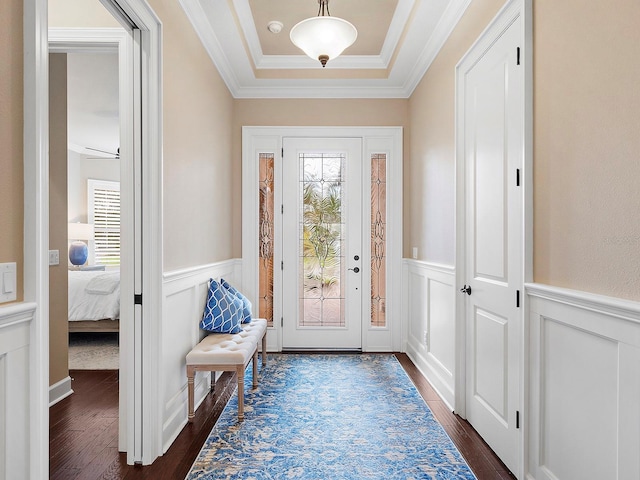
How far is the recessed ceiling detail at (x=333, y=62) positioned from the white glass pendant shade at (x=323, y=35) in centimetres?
51

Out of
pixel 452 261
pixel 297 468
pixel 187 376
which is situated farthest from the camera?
pixel 452 261

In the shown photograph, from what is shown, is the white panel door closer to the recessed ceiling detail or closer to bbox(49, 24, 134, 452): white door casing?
the recessed ceiling detail

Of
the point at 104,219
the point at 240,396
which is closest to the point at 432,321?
the point at 240,396

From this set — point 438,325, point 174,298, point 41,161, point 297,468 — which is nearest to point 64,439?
point 174,298

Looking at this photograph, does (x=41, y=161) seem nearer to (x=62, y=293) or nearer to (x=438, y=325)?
(x=62, y=293)

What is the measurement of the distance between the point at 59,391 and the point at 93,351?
48.2 inches

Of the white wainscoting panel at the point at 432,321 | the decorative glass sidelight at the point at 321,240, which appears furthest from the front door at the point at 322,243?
the white wainscoting panel at the point at 432,321

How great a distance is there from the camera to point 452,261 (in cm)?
297

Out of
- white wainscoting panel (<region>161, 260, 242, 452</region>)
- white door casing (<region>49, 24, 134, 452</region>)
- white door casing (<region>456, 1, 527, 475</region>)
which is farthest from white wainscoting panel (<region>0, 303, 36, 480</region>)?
white door casing (<region>456, 1, 527, 475</region>)

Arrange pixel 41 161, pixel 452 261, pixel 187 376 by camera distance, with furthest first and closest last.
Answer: pixel 452 261, pixel 187 376, pixel 41 161

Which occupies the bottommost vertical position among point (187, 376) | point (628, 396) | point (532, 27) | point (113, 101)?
point (187, 376)

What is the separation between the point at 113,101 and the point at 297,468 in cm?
471

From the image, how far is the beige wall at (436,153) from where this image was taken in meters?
2.77

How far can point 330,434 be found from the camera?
2.52 metres
